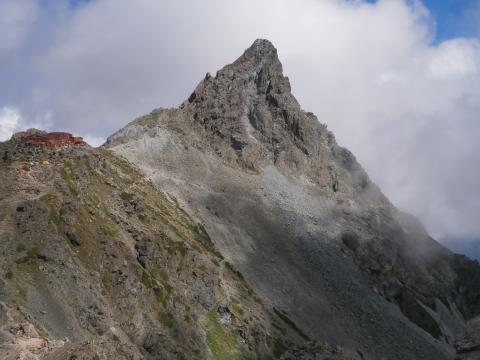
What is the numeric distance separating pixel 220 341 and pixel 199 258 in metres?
20.7

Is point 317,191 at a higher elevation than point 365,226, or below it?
higher

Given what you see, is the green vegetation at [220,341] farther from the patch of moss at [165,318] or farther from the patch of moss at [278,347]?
the patch of moss at [278,347]

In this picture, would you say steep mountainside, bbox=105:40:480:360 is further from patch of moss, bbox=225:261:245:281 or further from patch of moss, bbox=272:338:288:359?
patch of moss, bbox=272:338:288:359

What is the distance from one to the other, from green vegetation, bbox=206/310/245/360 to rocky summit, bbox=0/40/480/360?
0.28 m

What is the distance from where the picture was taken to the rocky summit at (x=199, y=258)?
7388cm

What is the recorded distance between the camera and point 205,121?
7687 inches

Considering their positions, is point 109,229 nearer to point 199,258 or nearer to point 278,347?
point 199,258

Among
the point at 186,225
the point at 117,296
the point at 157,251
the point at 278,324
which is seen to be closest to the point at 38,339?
the point at 117,296

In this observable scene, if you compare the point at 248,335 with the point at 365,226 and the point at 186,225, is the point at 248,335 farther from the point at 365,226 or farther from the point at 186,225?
the point at 365,226

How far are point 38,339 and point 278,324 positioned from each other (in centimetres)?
6546

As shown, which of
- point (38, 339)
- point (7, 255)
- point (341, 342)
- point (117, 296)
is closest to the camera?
point (38, 339)

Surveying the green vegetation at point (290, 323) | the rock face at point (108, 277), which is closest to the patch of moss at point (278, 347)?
the rock face at point (108, 277)

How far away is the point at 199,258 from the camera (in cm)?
11056

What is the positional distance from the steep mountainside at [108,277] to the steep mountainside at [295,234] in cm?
1238
